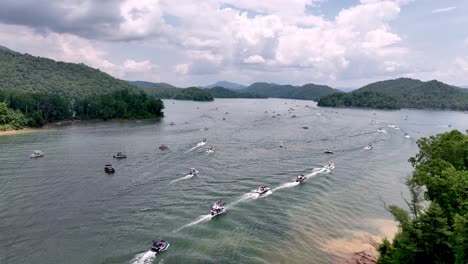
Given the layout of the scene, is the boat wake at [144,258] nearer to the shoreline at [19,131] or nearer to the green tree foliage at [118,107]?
the shoreline at [19,131]

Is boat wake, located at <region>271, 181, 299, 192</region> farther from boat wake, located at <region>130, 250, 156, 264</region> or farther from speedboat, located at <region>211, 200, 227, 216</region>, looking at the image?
boat wake, located at <region>130, 250, 156, 264</region>

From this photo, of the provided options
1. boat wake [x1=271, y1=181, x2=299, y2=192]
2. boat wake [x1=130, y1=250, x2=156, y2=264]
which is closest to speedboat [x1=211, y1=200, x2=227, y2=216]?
boat wake [x1=130, y1=250, x2=156, y2=264]

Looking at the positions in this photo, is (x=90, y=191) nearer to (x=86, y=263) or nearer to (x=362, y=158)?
(x=86, y=263)

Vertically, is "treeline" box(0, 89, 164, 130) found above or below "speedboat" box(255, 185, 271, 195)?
above

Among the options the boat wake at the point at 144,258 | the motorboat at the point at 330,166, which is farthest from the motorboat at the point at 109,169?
the motorboat at the point at 330,166

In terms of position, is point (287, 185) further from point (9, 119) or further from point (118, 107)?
point (118, 107)

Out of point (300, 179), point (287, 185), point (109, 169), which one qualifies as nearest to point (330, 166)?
point (300, 179)
